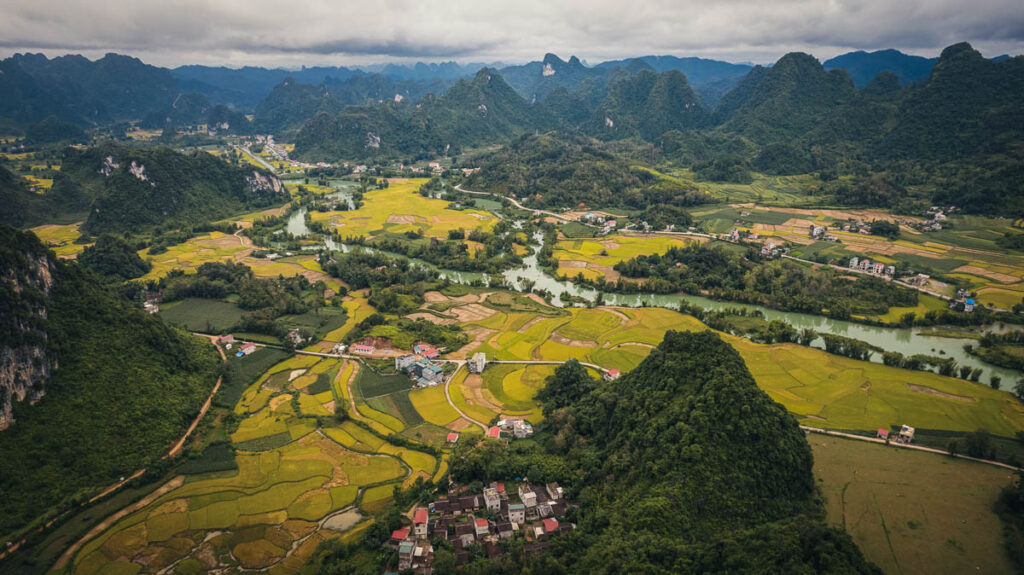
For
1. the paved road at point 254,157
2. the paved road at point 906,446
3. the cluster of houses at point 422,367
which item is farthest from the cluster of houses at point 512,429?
the paved road at point 254,157

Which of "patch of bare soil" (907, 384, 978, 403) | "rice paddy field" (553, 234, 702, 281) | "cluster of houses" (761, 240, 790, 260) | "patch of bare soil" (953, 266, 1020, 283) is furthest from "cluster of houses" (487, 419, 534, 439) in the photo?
"patch of bare soil" (953, 266, 1020, 283)

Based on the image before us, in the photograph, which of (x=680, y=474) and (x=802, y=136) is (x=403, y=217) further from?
(x=802, y=136)

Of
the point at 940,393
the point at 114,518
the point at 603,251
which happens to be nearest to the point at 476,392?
the point at 114,518

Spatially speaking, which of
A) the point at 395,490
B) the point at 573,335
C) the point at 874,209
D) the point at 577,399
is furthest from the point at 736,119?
the point at 395,490

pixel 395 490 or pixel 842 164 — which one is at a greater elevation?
pixel 842 164

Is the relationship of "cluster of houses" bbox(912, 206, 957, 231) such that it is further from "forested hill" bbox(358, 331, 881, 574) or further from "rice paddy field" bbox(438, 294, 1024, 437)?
"forested hill" bbox(358, 331, 881, 574)

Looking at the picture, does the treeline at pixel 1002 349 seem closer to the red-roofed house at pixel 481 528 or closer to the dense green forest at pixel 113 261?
the red-roofed house at pixel 481 528

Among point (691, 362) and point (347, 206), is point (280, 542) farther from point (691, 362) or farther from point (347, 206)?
point (347, 206)
